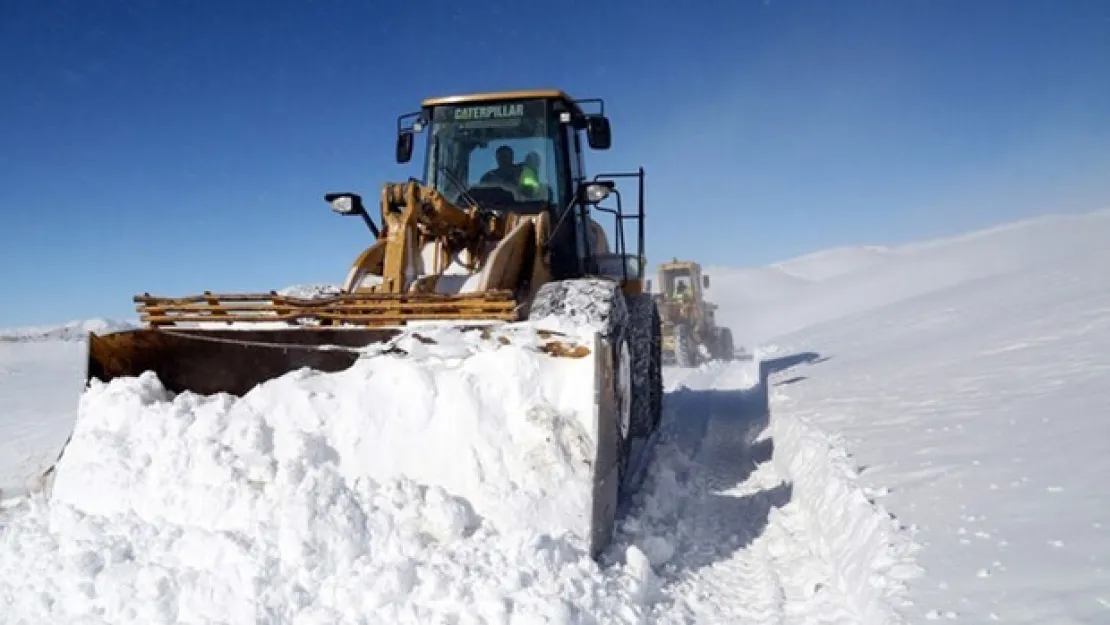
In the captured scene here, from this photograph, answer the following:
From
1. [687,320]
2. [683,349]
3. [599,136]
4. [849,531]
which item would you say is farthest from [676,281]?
[849,531]

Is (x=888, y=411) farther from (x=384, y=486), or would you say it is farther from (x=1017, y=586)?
(x=384, y=486)

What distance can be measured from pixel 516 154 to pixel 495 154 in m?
0.19

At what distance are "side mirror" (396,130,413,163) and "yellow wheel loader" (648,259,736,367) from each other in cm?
1011

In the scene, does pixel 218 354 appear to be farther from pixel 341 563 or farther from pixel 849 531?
pixel 849 531

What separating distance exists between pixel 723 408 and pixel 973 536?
274 inches

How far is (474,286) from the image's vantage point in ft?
16.6

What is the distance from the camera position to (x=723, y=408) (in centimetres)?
968

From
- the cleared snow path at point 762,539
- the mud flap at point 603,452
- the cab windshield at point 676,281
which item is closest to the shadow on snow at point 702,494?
the cleared snow path at point 762,539

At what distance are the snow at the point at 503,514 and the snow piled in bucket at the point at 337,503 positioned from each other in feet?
0.03

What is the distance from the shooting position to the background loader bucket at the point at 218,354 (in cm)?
392

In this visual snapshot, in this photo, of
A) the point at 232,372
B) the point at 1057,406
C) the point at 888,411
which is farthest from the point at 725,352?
the point at 232,372

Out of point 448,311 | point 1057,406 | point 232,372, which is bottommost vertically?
point 1057,406

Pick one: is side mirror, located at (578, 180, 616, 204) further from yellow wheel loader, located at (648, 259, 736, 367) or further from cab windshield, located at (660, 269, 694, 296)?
cab windshield, located at (660, 269, 694, 296)

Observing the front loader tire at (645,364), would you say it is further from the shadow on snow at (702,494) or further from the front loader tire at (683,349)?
the front loader tire at (683,349)
